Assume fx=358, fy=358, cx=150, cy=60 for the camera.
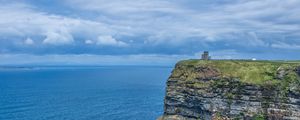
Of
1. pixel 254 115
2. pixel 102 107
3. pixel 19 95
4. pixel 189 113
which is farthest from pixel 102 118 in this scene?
pixel 19 95

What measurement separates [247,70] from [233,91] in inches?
317

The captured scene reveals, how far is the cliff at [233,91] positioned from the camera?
76.5m

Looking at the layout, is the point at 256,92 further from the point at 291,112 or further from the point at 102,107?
the point at 102,107

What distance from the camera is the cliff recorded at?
76.5m

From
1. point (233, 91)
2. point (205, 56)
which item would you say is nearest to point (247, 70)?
point (233, 91)

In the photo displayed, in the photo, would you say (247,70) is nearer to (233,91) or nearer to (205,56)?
(233,91)

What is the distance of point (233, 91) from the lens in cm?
8188

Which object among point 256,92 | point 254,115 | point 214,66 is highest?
point 214,66

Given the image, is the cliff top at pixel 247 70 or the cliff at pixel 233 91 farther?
the cliff top at pixel 247 70

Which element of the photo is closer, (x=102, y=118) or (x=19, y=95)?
(x=102, y=118)

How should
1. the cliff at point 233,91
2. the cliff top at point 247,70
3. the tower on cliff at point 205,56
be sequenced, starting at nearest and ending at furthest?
the cliff at point 233,91 → the cliff top at point 247,70 → the tower on cliff at point 205,56

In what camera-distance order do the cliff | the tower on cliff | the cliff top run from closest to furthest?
the cliff, the cliff top, the tower on cliff

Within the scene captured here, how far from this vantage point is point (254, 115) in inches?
3041

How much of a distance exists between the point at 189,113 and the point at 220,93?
30.8 feet
